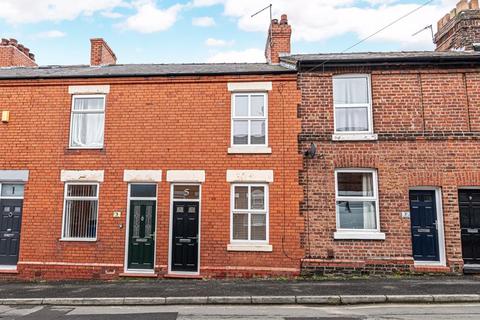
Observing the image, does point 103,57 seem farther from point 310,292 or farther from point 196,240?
point 310,292

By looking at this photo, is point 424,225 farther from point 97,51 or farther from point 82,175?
point 97,51

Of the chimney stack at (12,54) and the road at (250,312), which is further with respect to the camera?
the chimney stack at (12,54)

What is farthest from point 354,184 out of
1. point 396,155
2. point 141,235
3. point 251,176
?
point 141,235

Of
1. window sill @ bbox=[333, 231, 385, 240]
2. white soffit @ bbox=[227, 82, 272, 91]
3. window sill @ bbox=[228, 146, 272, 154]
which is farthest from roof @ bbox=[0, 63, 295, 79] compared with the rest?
window sill @ bbox=[333, 231, 385, 240]

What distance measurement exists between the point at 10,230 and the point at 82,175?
273cm

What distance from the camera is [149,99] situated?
11.2 metres

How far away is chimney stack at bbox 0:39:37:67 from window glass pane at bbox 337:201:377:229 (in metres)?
13.3

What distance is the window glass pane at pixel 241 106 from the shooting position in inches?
435

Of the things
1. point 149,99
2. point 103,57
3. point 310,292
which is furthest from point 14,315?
point 103,57

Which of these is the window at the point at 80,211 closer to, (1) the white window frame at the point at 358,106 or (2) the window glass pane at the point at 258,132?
(2) the window glass pane at the point at 258,132

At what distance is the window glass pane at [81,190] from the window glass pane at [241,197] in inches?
163

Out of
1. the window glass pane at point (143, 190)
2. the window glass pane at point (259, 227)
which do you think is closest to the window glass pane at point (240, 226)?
the window glass pane at point (259, 227)

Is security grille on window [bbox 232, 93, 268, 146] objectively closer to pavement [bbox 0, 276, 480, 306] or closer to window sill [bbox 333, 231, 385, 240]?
window sill [bbox 333, 231, 385, 240]

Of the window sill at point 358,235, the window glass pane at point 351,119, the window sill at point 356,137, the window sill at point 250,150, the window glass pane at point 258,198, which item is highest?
the window glass pane at point 351,119
